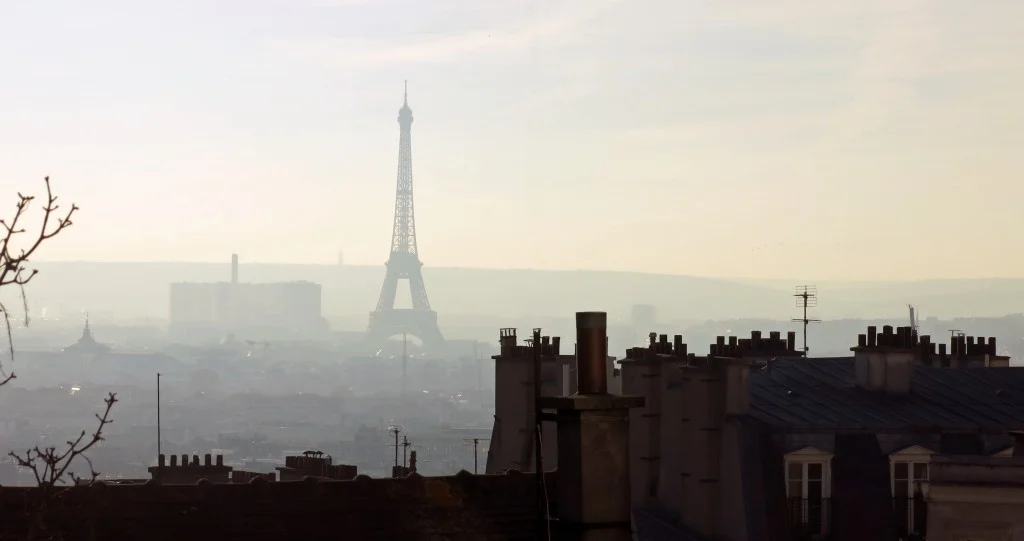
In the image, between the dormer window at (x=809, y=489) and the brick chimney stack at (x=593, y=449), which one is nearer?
the brick chimney stack at (x=593, y=449)

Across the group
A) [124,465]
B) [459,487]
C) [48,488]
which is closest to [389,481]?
[459,487]

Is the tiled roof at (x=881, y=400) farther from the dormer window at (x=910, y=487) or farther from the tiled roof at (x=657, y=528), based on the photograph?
the tiled roof at (x=657, y=528)

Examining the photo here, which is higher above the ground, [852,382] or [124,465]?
[852,382]

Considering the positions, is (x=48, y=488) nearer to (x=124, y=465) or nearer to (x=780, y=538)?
(x=780, y=538)

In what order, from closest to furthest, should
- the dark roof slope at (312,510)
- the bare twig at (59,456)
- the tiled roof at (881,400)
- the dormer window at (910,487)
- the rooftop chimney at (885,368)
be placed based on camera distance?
1. the bare twig at (59,456)
2. the dark roof slope at (312,510)
3. the dormer window at (910,487)
4. the tiled roof at (881,400)
5. the rooftop chimney at (885,368)

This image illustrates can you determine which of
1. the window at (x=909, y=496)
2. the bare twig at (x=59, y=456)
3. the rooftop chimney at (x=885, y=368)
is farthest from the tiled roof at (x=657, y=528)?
the bare twig at (x=59, y=456)

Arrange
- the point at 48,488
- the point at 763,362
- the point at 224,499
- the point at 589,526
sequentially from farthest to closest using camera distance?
the point at 763,362, the point at 224,499, the point at 589,526, the point at 48,488

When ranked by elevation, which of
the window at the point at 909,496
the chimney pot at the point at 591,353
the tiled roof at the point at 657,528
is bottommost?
the tiled roof at the point at 657,528
